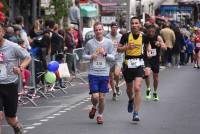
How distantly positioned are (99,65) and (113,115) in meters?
1.61

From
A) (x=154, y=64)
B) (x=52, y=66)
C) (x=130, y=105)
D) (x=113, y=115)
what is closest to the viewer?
(x=130, y=105)

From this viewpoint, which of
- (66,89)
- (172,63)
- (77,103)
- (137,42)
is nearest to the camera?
(137,42)

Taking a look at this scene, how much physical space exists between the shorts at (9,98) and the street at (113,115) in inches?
76.7

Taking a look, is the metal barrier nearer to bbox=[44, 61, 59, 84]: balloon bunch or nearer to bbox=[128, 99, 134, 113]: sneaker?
bbox=[44, 61, 59, 84]: balloon bunch

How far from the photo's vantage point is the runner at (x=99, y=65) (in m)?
13.1

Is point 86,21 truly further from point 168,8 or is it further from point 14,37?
point 14,37

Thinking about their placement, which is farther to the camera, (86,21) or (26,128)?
(86,21)

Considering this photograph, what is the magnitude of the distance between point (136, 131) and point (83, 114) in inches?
111

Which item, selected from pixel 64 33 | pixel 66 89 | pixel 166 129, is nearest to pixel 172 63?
pixel 64 33

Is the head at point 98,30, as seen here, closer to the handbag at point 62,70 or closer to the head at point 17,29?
the head at point 17,29

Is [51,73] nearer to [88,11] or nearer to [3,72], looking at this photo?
[3,72]

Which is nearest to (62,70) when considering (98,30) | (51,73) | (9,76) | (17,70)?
(51,73)

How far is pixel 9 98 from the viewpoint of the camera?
10.1 m

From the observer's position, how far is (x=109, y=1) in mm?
35344
